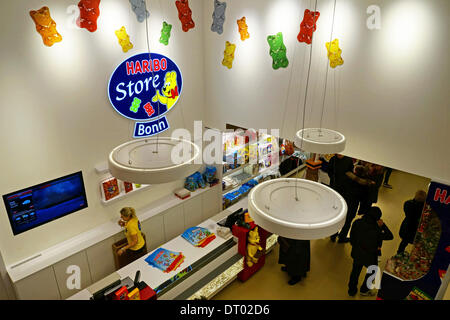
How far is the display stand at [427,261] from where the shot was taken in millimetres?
3982

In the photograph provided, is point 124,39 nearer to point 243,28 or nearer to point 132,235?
point 243,28

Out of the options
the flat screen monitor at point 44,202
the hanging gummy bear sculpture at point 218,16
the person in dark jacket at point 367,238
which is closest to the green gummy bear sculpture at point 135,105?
the flat screen monitor at point 44,202

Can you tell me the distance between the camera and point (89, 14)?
4.32 metres

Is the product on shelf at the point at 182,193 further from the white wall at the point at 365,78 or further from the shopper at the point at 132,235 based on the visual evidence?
the white wall at the point at 365,78

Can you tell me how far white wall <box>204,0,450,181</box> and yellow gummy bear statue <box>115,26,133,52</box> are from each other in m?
1.76

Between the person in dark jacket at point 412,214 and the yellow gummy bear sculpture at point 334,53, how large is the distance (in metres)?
2.57

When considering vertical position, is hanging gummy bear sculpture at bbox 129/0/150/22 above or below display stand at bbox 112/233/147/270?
above

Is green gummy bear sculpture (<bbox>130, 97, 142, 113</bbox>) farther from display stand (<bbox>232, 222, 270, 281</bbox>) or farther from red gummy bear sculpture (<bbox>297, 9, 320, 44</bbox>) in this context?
red gummy bear sculpture (<bbox>297, 9, 320, 44</bbox>)

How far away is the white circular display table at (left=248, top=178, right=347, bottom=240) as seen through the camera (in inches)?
81.0

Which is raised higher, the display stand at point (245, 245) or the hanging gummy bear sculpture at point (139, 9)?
the hanging gummy bear sculpture at point (139, 9)

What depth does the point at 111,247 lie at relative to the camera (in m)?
5.33

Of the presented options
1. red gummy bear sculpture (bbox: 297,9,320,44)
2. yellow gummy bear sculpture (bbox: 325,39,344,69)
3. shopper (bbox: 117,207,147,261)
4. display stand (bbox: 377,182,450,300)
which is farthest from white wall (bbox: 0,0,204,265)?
display stand (bbox: 377,182,450,300)

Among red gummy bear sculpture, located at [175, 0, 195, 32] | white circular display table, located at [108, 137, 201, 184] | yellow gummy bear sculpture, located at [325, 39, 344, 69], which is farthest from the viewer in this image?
red gummy bear sculpture, located at [175, 0, 195, 32]
